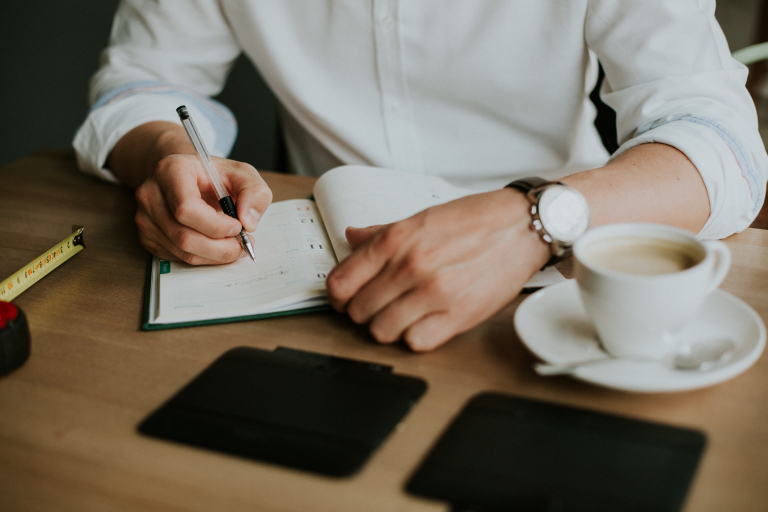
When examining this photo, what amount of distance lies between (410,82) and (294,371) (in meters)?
0.80

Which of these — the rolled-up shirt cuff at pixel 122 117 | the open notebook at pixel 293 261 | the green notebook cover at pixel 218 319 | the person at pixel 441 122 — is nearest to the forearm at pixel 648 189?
the person at pixel 441 122

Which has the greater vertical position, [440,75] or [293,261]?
[440,75]

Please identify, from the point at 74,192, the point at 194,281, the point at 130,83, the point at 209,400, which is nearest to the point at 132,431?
the point at 209,400

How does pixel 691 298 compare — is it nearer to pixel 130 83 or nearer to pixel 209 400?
pixel 209 400

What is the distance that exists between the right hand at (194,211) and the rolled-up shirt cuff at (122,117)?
321 mm

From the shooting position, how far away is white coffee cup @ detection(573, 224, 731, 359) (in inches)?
19.5

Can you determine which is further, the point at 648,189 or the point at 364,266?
the point at 648,189

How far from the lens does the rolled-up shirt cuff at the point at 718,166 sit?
2.62ft

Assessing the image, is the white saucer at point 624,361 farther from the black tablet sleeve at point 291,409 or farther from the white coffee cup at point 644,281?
the black tablet sleeve at point 291,409

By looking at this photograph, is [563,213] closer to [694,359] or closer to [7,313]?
[694,359]

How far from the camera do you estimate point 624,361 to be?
54cm

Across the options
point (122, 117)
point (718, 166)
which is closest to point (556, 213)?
point (718, 166)

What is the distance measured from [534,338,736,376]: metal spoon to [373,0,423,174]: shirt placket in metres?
0.81

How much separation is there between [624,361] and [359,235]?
1.07 feet
